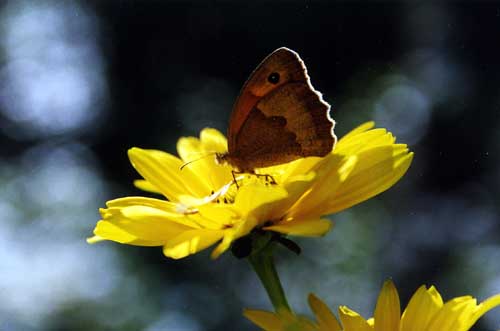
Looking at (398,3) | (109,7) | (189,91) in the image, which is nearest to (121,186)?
(189,91)

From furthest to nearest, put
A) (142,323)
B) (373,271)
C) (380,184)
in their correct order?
(373,271)
(142,323)
(380,184)

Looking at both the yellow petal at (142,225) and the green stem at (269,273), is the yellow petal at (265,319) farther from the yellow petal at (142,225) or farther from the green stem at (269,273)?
the yellow petal at (142,225)

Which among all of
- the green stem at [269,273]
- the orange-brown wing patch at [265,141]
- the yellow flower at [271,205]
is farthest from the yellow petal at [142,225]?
the orange-brown wing patch at [265,141]

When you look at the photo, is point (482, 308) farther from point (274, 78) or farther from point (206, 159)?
point (206, 159)

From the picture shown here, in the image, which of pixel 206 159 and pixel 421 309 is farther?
pixel 206 159

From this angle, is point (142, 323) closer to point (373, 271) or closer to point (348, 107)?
point (373, 271)

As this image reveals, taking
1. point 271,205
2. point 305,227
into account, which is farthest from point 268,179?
point 305,227

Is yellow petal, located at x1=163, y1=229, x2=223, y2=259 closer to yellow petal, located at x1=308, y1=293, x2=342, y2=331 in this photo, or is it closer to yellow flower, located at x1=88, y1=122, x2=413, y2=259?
yellow flower, located at x1=88, y1=122, x2=413, y2=259
